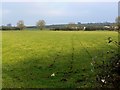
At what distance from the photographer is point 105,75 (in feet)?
30.0

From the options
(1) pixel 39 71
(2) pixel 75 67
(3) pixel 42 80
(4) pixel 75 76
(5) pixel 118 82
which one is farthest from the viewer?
(2) pixel 75 67

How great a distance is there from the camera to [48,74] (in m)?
17.9

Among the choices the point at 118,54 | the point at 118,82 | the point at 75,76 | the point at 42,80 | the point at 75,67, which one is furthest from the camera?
the point at 75,67

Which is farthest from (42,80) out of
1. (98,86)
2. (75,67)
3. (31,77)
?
(98,86)

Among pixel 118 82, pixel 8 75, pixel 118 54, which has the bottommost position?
pixel 8 75

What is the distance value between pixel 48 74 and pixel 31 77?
1.30 meters

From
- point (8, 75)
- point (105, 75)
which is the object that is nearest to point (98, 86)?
point (105, 75)

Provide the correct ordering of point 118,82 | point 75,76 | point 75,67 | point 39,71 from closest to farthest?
point 118,82 < point 75,76 < point 39,71 < point 75,67

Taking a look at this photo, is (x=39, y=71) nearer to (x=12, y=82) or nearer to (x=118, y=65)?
(x=12, y=82)

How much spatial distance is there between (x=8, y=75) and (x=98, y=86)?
9.00m

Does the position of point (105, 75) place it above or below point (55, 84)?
above

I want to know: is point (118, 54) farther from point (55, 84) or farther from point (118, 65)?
point (55, 84)

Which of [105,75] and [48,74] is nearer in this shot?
[105,75]

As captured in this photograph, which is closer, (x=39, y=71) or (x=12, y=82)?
(x=12, y=82)
